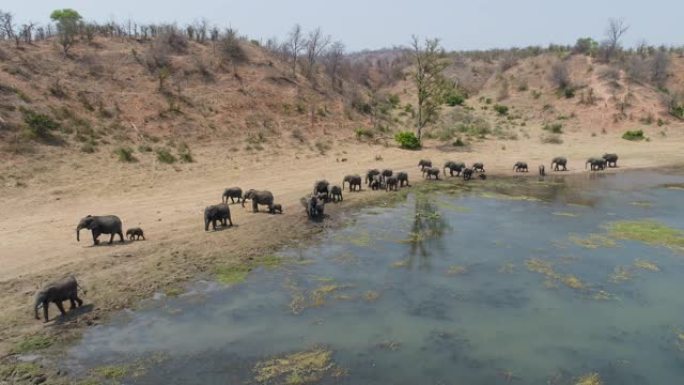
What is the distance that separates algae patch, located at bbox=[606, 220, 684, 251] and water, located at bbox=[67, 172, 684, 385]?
2.26 ft

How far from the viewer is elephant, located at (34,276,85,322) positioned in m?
12.7

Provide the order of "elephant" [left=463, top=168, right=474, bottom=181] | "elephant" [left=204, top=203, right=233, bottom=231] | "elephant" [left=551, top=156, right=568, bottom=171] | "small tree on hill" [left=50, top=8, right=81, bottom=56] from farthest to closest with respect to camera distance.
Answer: "small tree on hill" [left=50, top=8, right=81, bottom=56]
"elephant" [left=551, top=156, right=568, bottom=171]
"elephant" [left=463, top=168, right=474, bottom=181]
"elephant" [left=204, top=203, right=233, bottom=231]

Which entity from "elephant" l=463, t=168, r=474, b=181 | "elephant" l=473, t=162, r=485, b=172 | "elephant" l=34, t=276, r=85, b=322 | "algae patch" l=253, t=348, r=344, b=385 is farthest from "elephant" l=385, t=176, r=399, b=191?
"elephant" l=34, t=276, r=85, b=322

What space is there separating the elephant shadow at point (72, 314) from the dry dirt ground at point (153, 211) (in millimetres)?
141

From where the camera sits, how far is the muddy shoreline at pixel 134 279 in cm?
1147

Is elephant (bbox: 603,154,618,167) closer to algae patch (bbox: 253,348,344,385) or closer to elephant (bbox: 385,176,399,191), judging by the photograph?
elephant (bbox: 385,176,399,191)

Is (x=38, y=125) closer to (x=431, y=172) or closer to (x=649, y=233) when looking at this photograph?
(x=431, y=172)

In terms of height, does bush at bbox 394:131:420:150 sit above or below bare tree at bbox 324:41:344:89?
below

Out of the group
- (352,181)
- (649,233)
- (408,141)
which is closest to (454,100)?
(408,141)

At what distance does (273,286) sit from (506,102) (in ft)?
173

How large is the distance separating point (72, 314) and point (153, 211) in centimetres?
939

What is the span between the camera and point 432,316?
13.8 metres

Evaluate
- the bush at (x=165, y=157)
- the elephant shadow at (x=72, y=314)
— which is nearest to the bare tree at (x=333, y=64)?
the bush at (x=165, y=157)

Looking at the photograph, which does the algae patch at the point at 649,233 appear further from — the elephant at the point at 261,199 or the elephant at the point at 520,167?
the elephant at the point at 261,199
